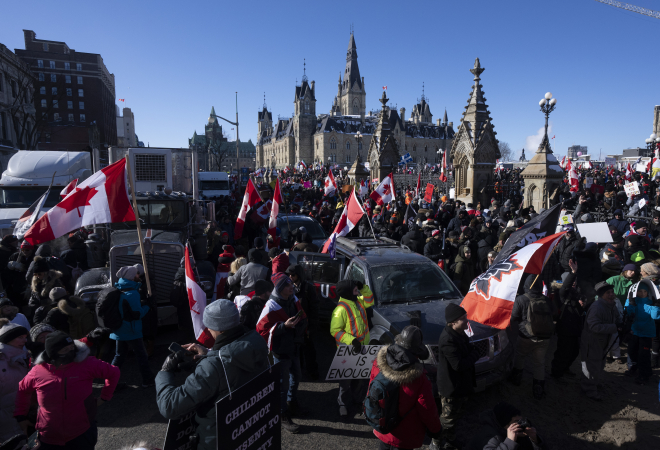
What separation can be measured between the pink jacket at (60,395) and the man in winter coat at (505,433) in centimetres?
310

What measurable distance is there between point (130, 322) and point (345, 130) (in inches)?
4085

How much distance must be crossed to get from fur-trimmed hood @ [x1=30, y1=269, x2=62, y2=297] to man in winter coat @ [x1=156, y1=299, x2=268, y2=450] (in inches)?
173

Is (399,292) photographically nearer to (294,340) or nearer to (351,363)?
(351,363)

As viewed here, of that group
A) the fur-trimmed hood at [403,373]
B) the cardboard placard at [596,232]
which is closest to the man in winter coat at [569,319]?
the cardboard placard at [596,232]

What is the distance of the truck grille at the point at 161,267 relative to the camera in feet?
24.1

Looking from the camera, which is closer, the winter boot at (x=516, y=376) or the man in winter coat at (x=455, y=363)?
the man in winter coat at (x=455, y=363)

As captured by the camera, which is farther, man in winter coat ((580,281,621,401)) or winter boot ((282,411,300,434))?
man in winter coat ((580,281,621,401))

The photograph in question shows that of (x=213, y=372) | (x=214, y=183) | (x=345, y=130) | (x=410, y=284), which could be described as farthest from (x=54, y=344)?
(x=345, y=130)

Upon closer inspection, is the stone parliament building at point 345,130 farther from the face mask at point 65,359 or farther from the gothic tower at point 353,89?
the face mask at point 65,359

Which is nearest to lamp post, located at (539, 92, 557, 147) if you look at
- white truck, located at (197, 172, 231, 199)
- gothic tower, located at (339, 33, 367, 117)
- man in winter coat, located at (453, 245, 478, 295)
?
man in winter coat, located at (453, 245, 478, 295)

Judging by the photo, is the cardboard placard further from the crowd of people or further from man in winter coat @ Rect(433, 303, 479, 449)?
man in winter coat @ Rect(433, 303, 479, 449)

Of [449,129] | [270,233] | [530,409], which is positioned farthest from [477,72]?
[449,129]

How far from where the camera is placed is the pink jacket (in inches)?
125

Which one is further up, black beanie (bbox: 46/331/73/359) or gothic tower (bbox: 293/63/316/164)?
gothic tower (bbox: 293/63/316/164)
